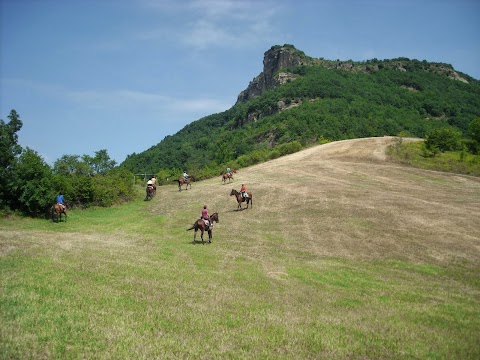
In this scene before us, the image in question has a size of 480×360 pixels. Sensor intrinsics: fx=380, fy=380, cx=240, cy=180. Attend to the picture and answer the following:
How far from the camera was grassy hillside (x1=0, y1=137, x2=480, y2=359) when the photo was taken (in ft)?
31.0

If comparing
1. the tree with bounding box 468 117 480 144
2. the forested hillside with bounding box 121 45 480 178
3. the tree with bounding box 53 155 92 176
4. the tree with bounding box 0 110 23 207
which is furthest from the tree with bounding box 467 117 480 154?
the tree with bounding box 0 110 23 207

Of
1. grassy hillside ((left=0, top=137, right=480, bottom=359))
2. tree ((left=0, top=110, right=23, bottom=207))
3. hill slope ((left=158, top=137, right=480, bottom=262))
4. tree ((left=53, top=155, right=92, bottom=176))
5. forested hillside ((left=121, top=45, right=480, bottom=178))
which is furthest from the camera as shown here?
forested hillside ((left=121, top=45, right=480, bottom=178))

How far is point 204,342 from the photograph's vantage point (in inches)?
370

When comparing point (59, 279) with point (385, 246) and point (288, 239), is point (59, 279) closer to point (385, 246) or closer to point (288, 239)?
point (288, 239)

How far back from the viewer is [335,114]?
127125 millimetres

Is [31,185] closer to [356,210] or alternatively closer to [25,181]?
[25,181]

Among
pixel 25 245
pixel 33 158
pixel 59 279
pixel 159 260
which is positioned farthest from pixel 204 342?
pixel 33 158

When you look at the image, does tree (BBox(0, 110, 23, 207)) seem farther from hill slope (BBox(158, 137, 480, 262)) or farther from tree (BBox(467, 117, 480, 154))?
tree (BBox(467, 117, 480, 154))

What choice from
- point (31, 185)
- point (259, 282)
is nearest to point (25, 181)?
point (31, 185)

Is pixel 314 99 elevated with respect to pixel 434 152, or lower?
elevated

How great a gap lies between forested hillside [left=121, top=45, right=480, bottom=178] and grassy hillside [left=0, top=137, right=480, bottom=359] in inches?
1560

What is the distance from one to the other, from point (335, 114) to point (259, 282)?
387 feet

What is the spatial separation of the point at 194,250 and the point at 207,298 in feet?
33.3

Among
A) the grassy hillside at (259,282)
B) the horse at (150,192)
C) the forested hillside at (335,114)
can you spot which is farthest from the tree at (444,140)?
the horse at (150,192)
